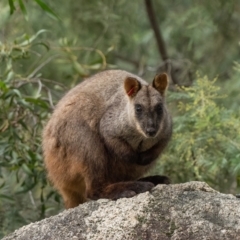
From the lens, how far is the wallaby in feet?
21.3

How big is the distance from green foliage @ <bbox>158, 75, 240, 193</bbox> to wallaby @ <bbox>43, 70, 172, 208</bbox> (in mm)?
1384

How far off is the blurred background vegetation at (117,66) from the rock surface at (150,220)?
81.2 inches

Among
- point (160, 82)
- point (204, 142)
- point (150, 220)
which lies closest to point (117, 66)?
point (204, 142)

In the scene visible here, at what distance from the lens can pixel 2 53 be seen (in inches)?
325

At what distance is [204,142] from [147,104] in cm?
195

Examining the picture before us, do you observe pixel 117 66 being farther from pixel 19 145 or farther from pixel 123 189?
pixel 123 189

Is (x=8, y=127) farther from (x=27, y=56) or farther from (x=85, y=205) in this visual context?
(x=85, y=205)

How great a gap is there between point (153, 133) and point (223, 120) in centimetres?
200

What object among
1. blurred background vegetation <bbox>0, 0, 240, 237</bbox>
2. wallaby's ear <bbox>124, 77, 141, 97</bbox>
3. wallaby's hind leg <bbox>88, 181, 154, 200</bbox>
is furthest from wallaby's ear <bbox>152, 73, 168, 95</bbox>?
blurred background vegetation <bbox>0, 0, 240, 237</bbox>

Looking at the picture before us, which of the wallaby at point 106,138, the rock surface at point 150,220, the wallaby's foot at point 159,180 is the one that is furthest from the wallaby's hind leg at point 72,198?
the rock surface at point 150,220

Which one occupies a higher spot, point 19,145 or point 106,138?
point 106,138

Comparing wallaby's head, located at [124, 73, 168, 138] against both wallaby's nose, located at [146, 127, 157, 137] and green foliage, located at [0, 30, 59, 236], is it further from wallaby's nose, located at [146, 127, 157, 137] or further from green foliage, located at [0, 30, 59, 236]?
green foliage, located at [0, 30, 59, 236]

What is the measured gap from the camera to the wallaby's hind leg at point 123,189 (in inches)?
240

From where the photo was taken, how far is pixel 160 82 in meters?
6.82
